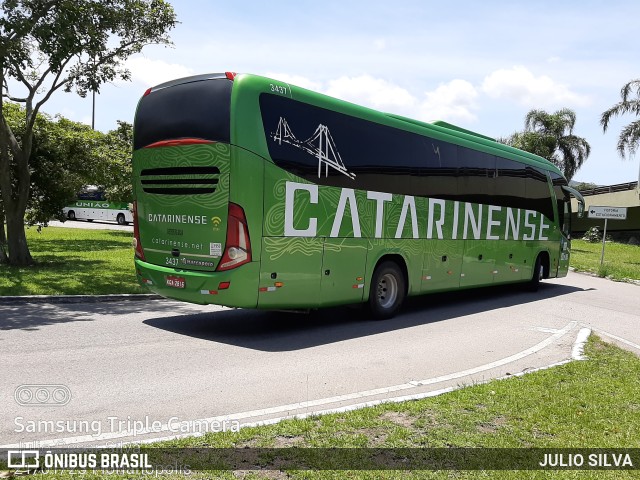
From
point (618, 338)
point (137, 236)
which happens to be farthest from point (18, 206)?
point (618, 338)

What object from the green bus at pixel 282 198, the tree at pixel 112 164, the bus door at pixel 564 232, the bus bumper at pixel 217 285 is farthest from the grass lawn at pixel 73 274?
the bus door at pixel 564 232

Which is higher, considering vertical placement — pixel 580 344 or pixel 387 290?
pixel 387 290

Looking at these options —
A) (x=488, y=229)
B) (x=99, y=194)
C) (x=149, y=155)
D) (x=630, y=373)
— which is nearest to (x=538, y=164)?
(x=488, y=229)

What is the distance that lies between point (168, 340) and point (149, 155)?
284 centimetres

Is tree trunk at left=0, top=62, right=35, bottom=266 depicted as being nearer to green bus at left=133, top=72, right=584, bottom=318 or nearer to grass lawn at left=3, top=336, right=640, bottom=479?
green bus at left=133, top=72, right=584, bottom=318

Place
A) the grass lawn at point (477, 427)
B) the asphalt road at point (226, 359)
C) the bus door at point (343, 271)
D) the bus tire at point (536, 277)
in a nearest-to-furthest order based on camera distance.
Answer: the grass lawn at point (477, 427) → the asphalt road at point (226, 359) → the bus door at point (343, 271) → the bus tire at point (536, 277)

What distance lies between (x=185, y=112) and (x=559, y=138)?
137ft

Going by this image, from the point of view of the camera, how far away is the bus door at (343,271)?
9625mm

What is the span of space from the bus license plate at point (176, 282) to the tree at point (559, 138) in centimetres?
3963

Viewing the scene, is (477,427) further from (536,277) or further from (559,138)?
(559,138)

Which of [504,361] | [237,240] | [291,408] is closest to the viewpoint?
[291,408]

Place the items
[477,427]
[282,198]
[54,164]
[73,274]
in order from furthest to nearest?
[54,164]
[73,274]
[282,198]
[477,427]

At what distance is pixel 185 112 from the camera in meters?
8.85

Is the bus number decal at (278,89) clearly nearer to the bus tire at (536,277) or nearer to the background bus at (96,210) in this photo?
the bus tire at (536,277)
